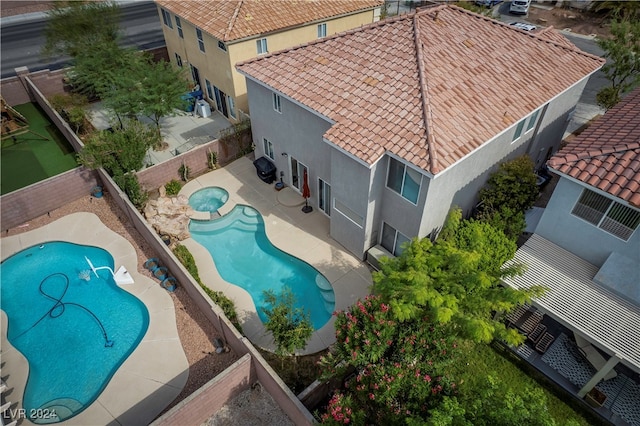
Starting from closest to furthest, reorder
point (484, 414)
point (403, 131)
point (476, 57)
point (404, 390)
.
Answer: point (484, 414)
point (404, 390)
point (403, 131)
point (476, 57)

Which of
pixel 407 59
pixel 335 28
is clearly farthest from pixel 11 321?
pixel 335 28

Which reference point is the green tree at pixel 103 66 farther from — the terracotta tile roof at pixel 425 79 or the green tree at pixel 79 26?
the terracotta tile roof at pixel 425 79

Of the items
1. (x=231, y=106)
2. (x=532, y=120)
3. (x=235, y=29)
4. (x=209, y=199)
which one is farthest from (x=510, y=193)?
(x=231, y=106)

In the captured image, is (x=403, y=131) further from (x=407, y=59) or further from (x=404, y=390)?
(x=404, y=390)

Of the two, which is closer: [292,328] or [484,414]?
[484,414]

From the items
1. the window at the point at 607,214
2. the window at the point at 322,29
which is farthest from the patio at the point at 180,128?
the window at the point at 607,214

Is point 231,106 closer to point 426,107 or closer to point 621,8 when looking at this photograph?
point 426,107
